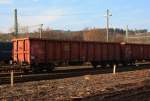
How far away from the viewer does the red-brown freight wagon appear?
3121 centimetres


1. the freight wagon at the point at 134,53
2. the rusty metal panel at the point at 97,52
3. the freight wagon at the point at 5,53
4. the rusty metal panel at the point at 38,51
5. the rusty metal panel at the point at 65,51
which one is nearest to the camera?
the rusty metal panel at the point at 38,51

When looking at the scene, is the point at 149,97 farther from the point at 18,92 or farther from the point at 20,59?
the point at 20,59

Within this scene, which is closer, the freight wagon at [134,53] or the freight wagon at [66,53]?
the freight wagon at [66,53]

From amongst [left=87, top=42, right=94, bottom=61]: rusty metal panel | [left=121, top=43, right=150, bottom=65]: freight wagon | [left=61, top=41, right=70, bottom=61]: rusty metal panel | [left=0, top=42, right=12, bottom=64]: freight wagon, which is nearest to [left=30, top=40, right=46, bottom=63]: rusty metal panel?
[left=61, top=41, right=70, bottom=61]: rusty metal panel

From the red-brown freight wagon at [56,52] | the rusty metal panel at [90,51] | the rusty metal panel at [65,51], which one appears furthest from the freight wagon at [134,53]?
the rusty metal panel at [65,51]

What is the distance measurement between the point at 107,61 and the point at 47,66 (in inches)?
388

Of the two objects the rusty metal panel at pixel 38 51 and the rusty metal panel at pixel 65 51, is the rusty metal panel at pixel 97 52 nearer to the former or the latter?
the rusty metal panel at pixel 65 51

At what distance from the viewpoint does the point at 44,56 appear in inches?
1257

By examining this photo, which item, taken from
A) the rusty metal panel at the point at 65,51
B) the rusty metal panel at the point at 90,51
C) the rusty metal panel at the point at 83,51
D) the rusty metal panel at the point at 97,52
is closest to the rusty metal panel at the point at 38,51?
the rusty metal panel at the point at 65,51

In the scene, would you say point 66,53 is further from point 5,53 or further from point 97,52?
point 5,53

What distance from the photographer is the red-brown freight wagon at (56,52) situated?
3121 cm

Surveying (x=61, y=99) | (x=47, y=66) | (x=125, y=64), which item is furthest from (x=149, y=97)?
(x=125, y=64)

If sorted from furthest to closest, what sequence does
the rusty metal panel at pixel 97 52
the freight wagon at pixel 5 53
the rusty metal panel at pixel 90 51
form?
1. the freight wagon at pixel 5 53
2. the rusty metal panel at pixel 97 52
3. the rusty metal panel at pixel 90 51

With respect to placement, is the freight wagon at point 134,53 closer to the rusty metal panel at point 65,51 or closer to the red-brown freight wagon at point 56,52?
the red-brown freight wagon at point 56,52
